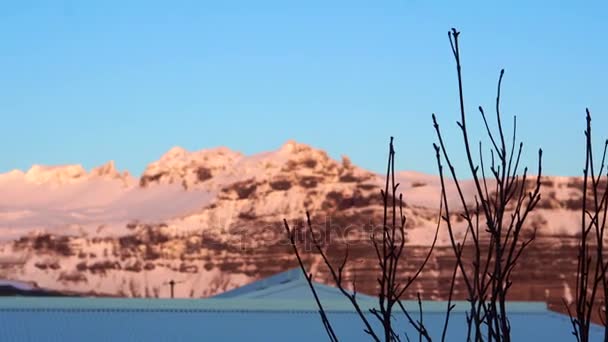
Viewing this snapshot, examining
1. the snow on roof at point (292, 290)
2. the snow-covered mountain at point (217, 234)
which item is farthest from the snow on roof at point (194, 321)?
the snow-covered mountain at point (217, 234)

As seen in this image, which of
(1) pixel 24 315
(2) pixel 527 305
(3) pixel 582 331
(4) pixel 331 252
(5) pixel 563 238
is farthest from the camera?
(4) pixel 331 252

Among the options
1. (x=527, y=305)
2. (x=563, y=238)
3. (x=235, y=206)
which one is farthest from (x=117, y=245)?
(x=527, y=305)

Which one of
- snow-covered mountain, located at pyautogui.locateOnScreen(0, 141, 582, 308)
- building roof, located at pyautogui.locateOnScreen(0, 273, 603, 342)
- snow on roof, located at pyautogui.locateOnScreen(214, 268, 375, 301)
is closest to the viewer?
building roof, located at pyautogui.locateOnScreen(0, 273, 603, 342)

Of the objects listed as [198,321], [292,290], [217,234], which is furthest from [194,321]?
[217,234]

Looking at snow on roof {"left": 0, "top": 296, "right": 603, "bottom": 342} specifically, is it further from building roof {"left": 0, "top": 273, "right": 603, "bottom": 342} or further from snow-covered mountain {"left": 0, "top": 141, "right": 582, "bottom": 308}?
snow-covered mountain {"left": 0, "top": 141, "right": 582, "bottom": 308}

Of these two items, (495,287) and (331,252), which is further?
(331,252)

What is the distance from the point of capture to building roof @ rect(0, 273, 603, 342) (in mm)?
25188

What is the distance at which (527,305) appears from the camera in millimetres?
29781

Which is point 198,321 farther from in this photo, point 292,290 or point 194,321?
point 292,290

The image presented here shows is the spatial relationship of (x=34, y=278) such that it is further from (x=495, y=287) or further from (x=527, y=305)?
(x=495, y=287)

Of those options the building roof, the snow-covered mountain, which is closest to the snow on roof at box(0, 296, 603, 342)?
the building roof

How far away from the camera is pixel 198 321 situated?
26.6 m

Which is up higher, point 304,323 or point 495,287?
point 495,287

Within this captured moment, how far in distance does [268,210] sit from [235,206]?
6736mm
